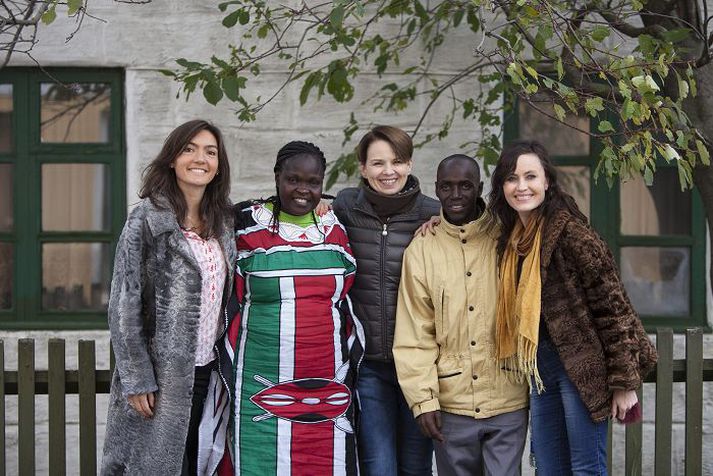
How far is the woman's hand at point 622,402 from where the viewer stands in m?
3.53

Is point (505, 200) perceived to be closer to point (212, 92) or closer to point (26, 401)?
point (212, 92)

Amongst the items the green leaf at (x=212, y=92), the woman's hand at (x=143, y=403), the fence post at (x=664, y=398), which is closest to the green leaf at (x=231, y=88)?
the green leaf at (x=212, y=92)

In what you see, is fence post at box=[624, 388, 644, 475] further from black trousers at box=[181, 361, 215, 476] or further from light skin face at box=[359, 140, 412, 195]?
black trousers at box=[181, 361, 215, 476]

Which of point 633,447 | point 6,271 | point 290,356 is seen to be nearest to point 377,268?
point 290,356

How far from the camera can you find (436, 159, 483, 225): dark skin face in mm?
3689

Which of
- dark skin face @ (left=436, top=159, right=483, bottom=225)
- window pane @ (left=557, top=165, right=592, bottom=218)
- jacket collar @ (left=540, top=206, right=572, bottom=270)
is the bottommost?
jacket collar @ (left=540, top=206, right=572, bottom=270)

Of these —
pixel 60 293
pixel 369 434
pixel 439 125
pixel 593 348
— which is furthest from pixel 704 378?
pixel 60 293

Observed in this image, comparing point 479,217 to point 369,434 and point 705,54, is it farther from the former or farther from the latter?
point 705,54

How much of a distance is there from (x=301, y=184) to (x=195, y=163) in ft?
1.29

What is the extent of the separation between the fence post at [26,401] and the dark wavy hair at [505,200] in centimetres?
205

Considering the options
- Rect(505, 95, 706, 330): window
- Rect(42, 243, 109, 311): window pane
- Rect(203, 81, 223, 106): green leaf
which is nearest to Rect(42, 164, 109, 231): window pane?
Rect(42, 243, 109, 311): window pane

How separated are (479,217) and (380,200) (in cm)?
38

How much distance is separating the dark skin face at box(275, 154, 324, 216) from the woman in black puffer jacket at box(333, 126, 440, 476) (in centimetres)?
22

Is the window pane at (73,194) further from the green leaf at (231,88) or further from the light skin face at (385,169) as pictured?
the light skin face at (385,169)
